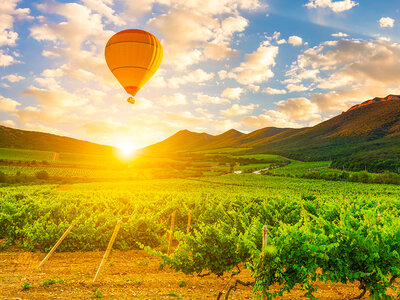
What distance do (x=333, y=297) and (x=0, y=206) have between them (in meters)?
15.3

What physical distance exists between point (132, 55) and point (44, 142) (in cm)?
16662

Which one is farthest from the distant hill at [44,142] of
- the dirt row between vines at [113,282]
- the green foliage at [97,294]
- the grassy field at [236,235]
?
the green foliage at [97,294]

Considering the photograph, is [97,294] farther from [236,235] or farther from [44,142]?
[44,142]

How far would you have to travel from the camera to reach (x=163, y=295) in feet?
23.6

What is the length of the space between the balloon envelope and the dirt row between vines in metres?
14.5

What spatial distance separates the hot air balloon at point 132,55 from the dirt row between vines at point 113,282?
14.5 m

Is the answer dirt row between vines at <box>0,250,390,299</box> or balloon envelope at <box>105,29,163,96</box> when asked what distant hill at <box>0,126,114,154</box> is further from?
dirt row between vines at <box>0,250,390,299</box>

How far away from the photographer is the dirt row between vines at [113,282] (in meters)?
7.09

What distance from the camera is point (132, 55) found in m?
20.2

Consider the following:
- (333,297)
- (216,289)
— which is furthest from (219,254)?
(333,297)

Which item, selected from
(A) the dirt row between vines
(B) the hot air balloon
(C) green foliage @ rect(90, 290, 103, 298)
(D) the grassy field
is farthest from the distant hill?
(C) green foliage @ rect(90, 290, 103, 298)

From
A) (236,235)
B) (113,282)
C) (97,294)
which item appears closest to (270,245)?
(236,235)

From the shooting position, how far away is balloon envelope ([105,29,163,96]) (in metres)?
20.2

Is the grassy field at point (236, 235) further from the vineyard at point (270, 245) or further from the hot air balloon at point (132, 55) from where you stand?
the hot air balloon at point (132, 55)
